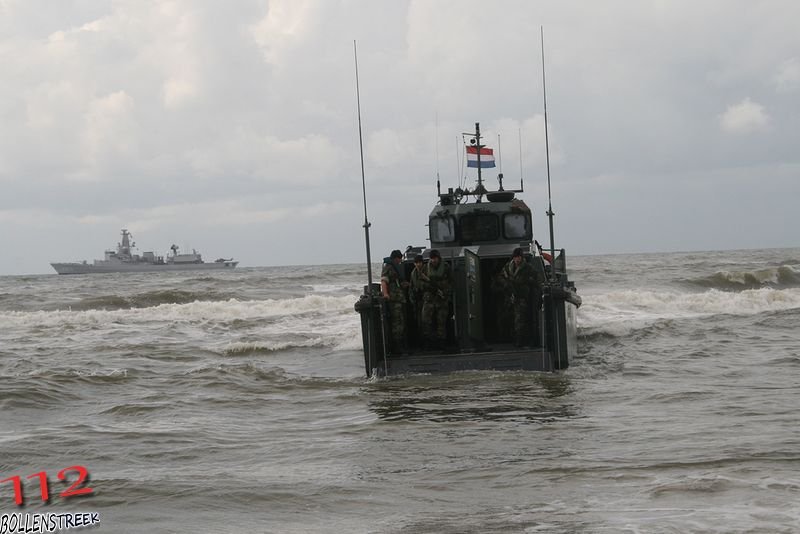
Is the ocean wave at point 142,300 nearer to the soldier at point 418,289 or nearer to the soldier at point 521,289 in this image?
the soldier at point 418,289

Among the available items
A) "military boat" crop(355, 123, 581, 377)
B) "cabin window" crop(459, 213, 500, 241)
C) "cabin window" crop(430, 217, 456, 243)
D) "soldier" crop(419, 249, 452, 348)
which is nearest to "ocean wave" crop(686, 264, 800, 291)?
"cabin window" crop(459, 213, 500, 241)

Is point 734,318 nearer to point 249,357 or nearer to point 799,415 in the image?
point 249,357

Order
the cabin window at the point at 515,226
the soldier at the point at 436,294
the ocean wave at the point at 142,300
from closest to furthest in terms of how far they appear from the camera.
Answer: the soldier at the point at 436,294 < the cabin window at the point at 515,226 < the ocean wave at the point at 142,300

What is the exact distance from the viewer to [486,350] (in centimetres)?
1142

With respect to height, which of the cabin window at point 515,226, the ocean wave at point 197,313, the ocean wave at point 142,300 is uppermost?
the cabin window at point 515,226

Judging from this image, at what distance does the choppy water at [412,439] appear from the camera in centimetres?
544

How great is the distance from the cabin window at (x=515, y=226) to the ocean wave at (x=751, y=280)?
2044 centimetres

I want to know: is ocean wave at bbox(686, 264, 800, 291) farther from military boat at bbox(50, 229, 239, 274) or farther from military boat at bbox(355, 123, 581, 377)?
military boat at bbox(50, 229, 239, 274)

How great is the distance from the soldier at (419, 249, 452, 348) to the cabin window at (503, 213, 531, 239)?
268 centimetres

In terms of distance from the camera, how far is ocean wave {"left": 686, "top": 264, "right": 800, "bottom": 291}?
3253 centimetres

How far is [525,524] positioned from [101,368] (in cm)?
973

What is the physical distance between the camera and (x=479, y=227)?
1366cm

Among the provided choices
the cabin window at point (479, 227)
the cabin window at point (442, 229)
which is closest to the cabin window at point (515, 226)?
the cabin window at point (479, 227)

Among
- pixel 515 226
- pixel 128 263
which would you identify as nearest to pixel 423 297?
pixel 515 226
